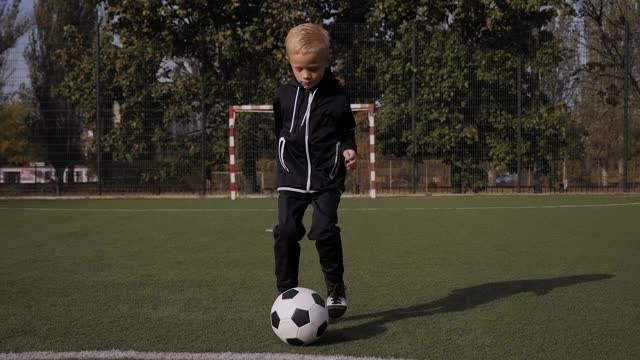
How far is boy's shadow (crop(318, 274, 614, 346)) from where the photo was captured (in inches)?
112

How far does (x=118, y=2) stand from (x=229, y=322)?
14.0 metres

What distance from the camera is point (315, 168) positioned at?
10.5ft

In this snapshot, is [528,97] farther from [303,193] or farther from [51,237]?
[303,193]

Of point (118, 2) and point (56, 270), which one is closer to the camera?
point (56, 270)

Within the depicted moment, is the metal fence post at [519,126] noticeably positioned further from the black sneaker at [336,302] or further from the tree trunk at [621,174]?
the black sneaker at [336,302]

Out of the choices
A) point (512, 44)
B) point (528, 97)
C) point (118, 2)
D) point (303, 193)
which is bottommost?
point (303, 193)

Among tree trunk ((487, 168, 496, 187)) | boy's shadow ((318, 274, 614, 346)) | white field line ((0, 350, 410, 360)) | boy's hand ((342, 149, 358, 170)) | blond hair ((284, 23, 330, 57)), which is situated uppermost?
blond hair ((284, 23, 330, 57))

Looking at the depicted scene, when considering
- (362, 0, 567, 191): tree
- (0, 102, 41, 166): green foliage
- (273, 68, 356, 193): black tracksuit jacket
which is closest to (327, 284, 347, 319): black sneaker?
(273, 68, 356, 193): black tracksuit jacket

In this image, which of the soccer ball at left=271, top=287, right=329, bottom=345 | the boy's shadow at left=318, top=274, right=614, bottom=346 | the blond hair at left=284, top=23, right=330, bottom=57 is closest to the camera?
the soccer ball at left=271, top=287, right=329, bottom=345

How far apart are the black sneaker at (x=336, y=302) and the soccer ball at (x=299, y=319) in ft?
1.05

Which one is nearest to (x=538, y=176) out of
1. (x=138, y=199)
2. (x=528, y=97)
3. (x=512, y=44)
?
(x=528, y=97)

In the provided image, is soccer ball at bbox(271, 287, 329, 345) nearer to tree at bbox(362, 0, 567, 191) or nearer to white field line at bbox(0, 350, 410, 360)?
white field line at bbox(0, 350, 410, 360)

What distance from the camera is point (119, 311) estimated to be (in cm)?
327

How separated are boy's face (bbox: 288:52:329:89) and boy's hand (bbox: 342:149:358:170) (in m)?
0.38
